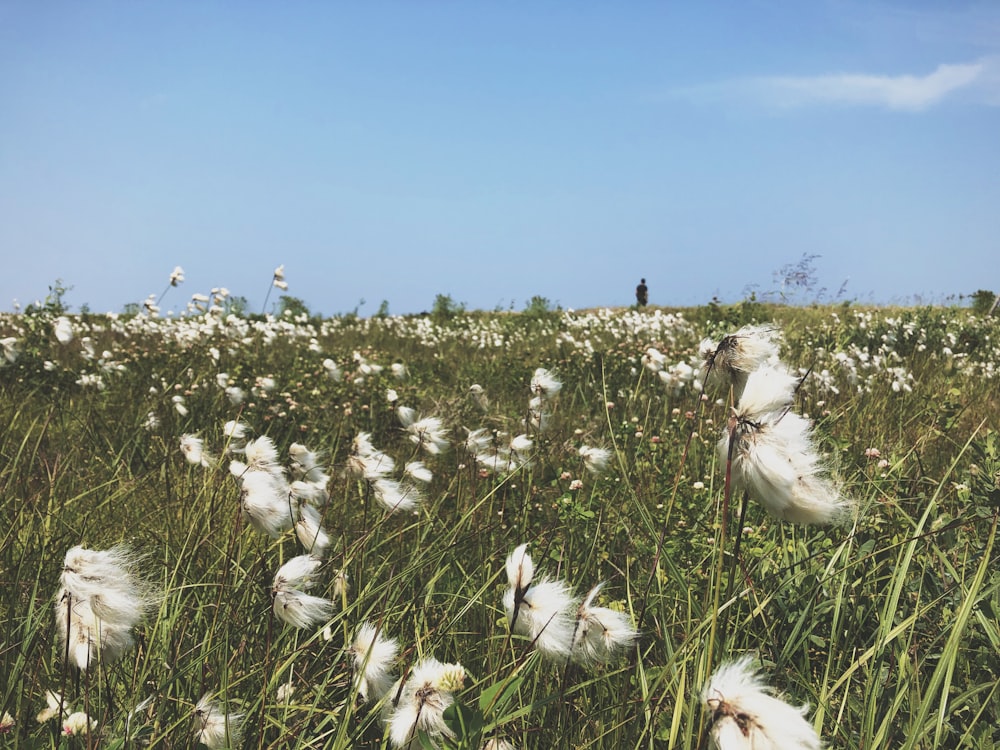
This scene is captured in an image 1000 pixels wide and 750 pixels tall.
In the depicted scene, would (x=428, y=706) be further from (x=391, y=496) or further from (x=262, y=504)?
(x=391, y=496)

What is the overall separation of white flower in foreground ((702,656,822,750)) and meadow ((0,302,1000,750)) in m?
0.14

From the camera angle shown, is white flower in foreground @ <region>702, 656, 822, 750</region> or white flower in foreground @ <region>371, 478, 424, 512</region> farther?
white flower in foreground @ <region>371, 478, 424, 512</region>

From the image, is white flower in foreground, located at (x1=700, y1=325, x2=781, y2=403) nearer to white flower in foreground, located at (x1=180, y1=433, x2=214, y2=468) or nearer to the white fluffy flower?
the white fluffy flower

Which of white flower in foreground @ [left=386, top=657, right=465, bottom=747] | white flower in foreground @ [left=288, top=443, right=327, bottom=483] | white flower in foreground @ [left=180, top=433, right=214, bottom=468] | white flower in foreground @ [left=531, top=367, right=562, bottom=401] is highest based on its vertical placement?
white flower in foreground @ [left=531, top=367, right=562, bottom=401]

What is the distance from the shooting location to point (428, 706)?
1.34m

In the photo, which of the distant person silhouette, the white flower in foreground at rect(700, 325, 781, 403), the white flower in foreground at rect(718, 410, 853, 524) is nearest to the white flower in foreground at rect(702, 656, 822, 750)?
the white flower in foreground at rect(718, 410, 853, 524)

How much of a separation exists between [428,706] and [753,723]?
23.6 inches

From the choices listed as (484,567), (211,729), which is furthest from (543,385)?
(211,729)

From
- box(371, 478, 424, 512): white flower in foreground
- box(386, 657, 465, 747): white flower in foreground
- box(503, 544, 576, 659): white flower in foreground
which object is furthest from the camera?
box(371, 478, 424, 512): white flower in foreground

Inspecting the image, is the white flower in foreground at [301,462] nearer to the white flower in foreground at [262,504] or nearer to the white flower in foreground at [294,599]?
the white flower in foreground at [262,504]

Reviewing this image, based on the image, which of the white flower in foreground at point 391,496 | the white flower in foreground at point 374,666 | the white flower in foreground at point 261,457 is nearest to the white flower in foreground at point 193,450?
the white flower in foreground at point 391,496

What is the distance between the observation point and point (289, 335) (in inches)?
435

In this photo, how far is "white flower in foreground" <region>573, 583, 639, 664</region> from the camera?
1.52 m

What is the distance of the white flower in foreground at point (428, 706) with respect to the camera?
133 cm
